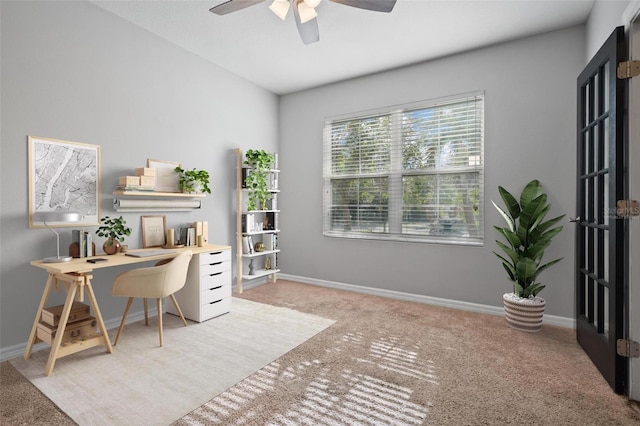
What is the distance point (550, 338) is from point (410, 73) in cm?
311

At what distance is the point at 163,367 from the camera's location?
7.38 ft

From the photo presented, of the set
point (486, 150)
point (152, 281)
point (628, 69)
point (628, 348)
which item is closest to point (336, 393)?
point (152, 281)

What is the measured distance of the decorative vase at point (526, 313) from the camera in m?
2.87

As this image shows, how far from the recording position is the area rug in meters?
1.81

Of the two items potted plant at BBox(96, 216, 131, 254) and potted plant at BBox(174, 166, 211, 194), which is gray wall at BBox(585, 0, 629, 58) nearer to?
potted plant at BBox(174, 166, 211, 194)


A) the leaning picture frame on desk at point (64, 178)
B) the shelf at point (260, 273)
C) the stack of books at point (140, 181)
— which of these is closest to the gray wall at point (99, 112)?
the leaning picture frame on desk at point (64, 178)


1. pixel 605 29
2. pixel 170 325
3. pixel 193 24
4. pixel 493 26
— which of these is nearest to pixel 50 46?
pixel 193 24

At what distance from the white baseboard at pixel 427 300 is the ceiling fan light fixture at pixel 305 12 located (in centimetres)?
309

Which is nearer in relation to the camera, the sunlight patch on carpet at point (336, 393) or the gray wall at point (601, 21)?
the sunlight patch on carpet at point (336, 393)

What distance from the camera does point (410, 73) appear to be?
3.86m

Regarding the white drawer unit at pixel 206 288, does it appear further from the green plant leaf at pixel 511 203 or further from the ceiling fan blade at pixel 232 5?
the green plant leaf at pixel 511 203

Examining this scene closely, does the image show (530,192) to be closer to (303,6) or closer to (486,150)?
(486,150)

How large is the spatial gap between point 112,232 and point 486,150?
148 inches

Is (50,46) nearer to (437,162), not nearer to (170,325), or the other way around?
(170,325)
